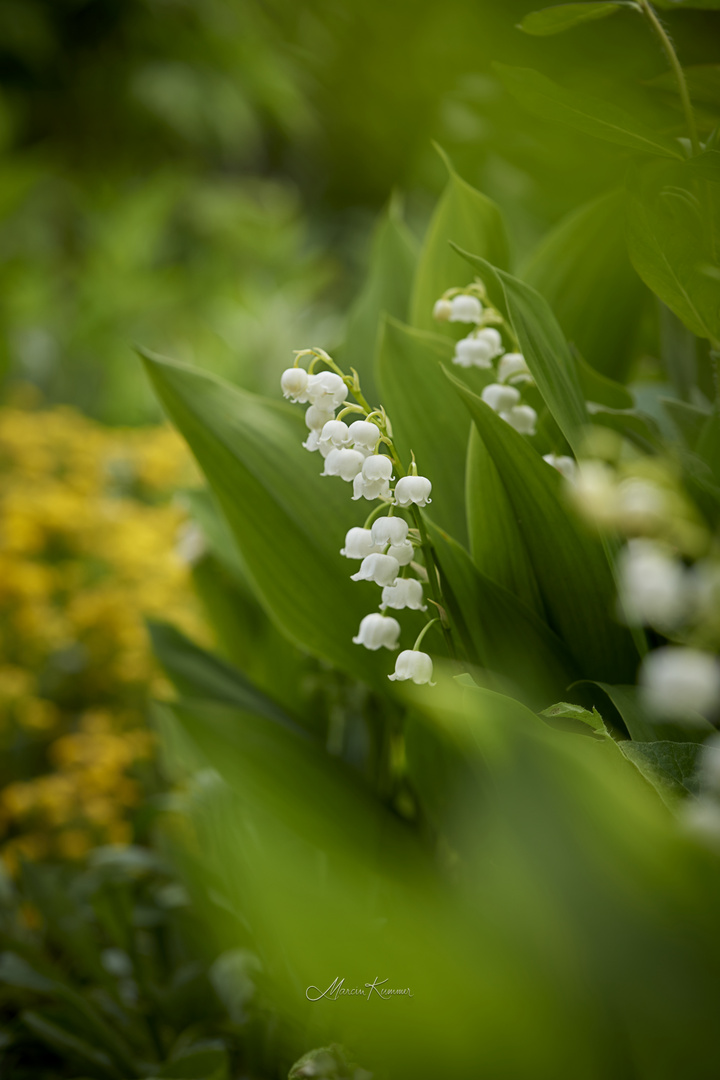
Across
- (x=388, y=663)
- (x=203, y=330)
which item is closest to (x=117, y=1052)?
(x=388, y=663)

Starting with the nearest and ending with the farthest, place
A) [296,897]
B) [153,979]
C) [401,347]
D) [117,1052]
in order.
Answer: [296,897] < [401,347] < [117,1052] < [153,979]

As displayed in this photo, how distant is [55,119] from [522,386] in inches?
196

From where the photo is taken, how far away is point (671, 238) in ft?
1.05

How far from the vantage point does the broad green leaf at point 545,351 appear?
313mm

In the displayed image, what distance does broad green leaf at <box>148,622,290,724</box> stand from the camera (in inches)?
23.1

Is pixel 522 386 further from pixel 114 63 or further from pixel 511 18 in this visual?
pixel 114 63

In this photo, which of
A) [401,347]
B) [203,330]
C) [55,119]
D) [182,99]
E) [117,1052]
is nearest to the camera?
[401,347]

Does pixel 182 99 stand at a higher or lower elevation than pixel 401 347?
lower

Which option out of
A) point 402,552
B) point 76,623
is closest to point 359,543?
point 402,552

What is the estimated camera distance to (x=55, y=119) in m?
4.39

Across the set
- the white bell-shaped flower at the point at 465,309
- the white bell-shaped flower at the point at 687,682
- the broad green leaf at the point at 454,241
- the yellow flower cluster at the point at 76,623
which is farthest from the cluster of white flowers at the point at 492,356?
the yellow flower cluster at the point at 76,623

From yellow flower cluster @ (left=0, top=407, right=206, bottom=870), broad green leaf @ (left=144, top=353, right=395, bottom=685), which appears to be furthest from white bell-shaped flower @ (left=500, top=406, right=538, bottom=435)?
yellow flower cluster @ (left=0, top=407, right=206, bottom=870)

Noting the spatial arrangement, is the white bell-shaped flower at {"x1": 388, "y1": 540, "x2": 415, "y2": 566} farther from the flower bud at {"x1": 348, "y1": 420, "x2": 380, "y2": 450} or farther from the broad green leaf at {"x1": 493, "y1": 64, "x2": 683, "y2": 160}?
the broad green leaf at {"x1": 493, "y1": 64, "x2": 683, "y2": 160}

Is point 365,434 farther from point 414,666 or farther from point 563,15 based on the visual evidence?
point 563,15
